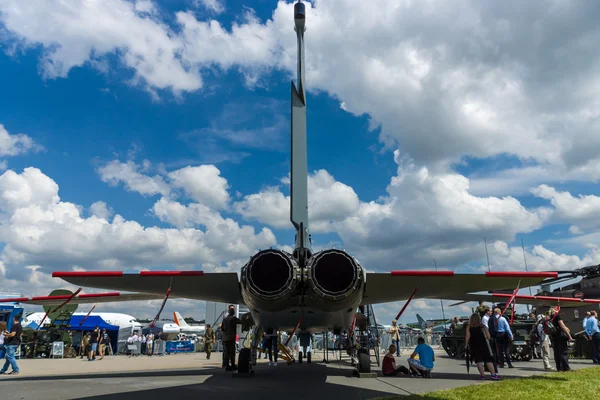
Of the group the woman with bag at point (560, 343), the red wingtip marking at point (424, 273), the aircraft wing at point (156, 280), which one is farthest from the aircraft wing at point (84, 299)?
the woman with bag at point (560, 343)

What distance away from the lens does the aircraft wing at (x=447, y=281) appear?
8117 millimetres

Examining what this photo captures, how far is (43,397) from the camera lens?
6.60 meters

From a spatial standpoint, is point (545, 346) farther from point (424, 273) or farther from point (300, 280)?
point (300, 280)

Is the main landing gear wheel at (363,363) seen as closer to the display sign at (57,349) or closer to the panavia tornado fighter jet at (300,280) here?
the panavia tornado fighter jet at (300,280)

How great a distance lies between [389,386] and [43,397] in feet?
19.5

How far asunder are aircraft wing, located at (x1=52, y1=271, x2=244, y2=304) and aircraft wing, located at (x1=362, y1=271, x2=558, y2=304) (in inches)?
121

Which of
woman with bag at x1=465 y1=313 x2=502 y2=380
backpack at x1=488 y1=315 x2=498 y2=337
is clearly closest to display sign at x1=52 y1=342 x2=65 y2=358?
backpack at x1=488 y1=315 x2=498 y2=337

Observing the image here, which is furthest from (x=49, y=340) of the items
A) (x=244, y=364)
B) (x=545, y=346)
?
(x=545, y=346)

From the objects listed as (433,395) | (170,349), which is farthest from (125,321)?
(433,395)

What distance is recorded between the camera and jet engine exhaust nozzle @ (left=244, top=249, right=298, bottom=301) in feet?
22.7

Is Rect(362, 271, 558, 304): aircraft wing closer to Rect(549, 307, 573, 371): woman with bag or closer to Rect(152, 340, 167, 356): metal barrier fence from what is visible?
Rect(549, 307, 573, 371): woman with bag

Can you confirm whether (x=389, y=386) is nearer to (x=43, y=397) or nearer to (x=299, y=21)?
(x=43, y=397)

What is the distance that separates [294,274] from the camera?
23.0ft

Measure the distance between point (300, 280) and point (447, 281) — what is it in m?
3.24
